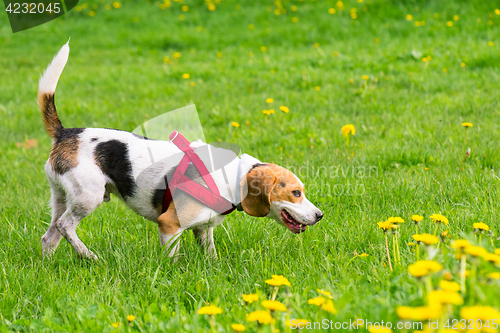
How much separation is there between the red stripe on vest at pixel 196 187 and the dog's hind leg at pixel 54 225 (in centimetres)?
88

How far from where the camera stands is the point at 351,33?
9.91 m

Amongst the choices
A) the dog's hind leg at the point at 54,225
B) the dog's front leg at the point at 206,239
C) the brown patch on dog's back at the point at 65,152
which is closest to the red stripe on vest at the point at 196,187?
the dog's front leg at the point at 206,239

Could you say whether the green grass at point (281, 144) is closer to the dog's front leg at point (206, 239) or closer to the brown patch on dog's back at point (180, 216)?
the dog's front leg at point (206, 239)

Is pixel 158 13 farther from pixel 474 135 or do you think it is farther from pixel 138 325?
pixel 138 325

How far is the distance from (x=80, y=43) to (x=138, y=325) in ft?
37.9

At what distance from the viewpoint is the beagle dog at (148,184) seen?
9.40ft

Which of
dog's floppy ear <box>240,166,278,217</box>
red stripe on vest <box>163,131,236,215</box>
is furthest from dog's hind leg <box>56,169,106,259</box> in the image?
dog's floppy ear <box>240,166,278,217</box>

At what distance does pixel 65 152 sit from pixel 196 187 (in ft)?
3.27

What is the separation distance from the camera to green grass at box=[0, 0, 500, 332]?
7.89 feet

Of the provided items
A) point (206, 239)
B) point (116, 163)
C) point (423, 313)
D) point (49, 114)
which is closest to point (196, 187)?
point (206, 239)

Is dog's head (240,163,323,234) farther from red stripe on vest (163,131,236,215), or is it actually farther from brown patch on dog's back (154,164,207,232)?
brown patch on dog's back (154,164,207,232)

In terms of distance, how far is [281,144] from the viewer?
16.6 feet

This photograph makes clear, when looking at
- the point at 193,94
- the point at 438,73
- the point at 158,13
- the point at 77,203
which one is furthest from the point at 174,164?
the point at 158,13

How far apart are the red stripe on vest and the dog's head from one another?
0.51 feet
